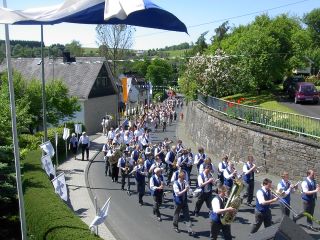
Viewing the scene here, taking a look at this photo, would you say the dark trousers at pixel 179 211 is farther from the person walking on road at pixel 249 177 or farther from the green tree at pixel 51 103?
the green tree at pixel 51 103

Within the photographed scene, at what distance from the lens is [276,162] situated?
20.0 metres

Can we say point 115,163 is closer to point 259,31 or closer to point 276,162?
point 276,162

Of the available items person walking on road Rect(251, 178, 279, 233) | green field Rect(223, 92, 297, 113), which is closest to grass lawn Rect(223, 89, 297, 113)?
green field Rect(223, 92, 297, 113)

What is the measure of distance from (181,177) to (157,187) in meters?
1.18

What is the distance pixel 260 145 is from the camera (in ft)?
69.9

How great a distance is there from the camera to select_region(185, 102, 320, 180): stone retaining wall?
59.9ft

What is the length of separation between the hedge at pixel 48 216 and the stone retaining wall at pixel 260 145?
9.64 metres

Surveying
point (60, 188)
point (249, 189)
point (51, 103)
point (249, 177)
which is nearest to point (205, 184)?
point (249, 177)

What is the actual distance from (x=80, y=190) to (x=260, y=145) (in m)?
8.29

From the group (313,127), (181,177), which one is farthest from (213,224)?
(313,127)

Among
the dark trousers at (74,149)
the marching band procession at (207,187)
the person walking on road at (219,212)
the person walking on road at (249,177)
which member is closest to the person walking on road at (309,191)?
the marching band procession at (207,187)

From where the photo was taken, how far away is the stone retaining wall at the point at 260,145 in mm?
18272

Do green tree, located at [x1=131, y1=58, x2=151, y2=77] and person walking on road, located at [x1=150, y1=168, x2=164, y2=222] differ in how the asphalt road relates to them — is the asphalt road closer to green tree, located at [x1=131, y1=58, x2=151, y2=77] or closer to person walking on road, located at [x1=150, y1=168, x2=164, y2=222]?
person walking on road, located at [x1=150, y1=168, x2=164, y2=222]

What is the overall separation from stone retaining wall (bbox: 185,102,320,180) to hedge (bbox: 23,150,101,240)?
964 centimetres
